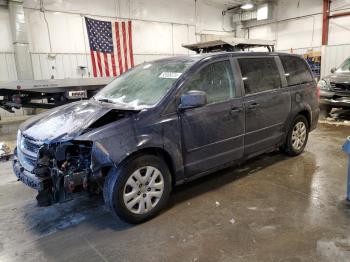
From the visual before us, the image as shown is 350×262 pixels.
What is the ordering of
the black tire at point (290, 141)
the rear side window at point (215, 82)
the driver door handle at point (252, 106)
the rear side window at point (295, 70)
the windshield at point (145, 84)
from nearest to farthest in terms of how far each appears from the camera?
the windshield at point (145, 84), the rear side window at point (215, 82), the driver door handle at point (252, 106), the rear side window at point (295, 70), the black tire at point (290, 141)

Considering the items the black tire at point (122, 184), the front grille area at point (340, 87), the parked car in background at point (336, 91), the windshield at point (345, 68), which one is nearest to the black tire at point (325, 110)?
the parked car in background at point (336, 91)

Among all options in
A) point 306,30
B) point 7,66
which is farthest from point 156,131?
point 306,30

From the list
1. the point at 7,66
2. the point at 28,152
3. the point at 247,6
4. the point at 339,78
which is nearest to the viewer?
the point at 28,152

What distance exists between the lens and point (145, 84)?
10.9 ft

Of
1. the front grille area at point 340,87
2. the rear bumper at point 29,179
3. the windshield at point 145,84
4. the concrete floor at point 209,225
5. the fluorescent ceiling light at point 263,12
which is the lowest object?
the concrete floor at point 209,225

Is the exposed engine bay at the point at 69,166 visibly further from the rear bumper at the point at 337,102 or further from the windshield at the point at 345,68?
Answer: the windshield at the point at 345,68

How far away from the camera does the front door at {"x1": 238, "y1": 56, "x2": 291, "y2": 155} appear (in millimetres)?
Result: 3639

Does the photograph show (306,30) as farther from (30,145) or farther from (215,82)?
(30,145)

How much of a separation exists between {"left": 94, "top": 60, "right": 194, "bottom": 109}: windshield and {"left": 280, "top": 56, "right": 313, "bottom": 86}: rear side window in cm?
174

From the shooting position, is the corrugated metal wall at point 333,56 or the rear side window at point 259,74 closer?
the rear side window at point 259,74

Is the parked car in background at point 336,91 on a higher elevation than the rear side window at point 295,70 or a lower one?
lower

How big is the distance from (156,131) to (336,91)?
647 centimetres

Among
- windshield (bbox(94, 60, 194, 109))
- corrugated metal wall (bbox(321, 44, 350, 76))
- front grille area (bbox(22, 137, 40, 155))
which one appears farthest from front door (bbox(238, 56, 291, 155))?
corrugated metal wall (bbox(321, 44, 350, 76))

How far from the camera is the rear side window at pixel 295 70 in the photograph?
13.9 feet
